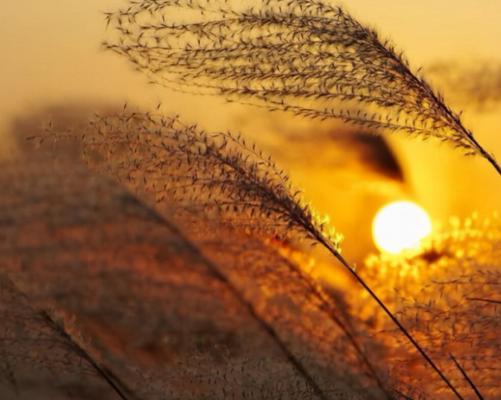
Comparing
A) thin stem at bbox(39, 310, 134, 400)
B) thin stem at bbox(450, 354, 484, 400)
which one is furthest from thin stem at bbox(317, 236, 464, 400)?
thin stem at bbox(39, 310, 134, 400)

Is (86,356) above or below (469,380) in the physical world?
below

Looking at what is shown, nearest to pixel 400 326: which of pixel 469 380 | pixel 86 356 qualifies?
pixel 469 380

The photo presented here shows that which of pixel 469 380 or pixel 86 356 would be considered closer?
pixel 469 380

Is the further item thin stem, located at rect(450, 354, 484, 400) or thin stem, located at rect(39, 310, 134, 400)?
thin stem, located at rect(39, 310, 134, 400)

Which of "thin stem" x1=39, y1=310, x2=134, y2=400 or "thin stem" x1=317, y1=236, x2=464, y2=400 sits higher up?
"thin stem" x1=317, y1=236, x2=464, y2=400

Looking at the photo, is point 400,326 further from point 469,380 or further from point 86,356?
point 86,356

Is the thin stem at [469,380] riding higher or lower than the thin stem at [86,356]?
higher

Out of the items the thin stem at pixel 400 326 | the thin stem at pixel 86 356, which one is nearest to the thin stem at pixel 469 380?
the thin stem at pixel 400 326

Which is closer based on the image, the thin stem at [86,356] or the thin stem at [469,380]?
the thin stem at [469,380]

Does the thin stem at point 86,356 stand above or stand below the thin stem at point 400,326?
below

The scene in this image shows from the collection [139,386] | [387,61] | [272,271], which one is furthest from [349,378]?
[387,61]

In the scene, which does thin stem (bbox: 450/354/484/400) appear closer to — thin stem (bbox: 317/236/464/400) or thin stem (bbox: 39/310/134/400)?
thin stem (bbox: 317/236/464/400)

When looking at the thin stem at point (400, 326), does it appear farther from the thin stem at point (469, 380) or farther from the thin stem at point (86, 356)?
the thin stem at point (86, 356)
